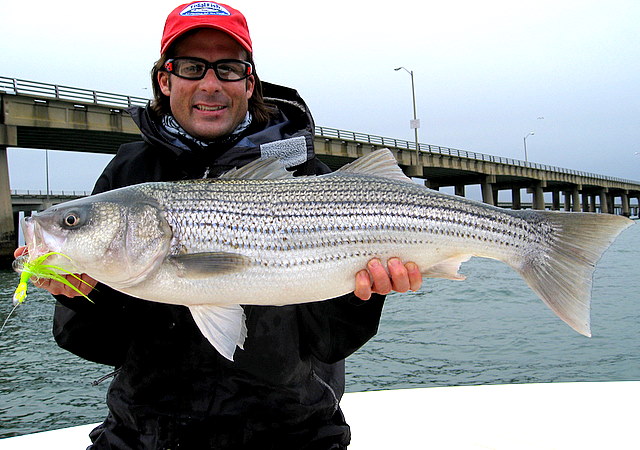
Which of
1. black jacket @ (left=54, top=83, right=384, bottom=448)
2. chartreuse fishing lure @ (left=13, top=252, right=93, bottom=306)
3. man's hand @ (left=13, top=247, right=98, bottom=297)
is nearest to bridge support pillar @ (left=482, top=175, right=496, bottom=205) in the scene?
black jacket @ (left=54, top=83, right=384, bottom=448)

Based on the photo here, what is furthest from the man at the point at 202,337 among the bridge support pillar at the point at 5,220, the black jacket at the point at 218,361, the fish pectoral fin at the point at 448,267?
the bridge support pillar at the point at 5,220

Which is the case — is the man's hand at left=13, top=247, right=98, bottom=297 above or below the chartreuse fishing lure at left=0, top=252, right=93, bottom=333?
below

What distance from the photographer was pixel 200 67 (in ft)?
10.7

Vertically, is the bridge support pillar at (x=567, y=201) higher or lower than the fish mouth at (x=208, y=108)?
higher

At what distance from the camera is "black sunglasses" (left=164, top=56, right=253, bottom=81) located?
10.6ft

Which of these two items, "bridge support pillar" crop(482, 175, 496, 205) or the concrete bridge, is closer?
the concrete bridge

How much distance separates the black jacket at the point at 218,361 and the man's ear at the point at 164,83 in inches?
10.0

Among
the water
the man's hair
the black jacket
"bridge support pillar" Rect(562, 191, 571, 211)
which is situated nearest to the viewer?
the black jacket

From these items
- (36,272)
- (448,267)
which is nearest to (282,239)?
(448,267)

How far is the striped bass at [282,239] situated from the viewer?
2.67 metres

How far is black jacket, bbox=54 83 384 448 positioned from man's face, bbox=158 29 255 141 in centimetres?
13

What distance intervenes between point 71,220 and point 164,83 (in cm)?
115

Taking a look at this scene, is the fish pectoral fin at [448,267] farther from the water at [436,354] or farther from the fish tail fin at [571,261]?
the water at [436,354]

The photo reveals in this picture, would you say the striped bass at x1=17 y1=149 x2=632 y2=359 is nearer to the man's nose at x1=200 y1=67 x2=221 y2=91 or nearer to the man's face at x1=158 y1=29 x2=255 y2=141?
the man's face at x1=158 y1=29 x2=255 y2=141
